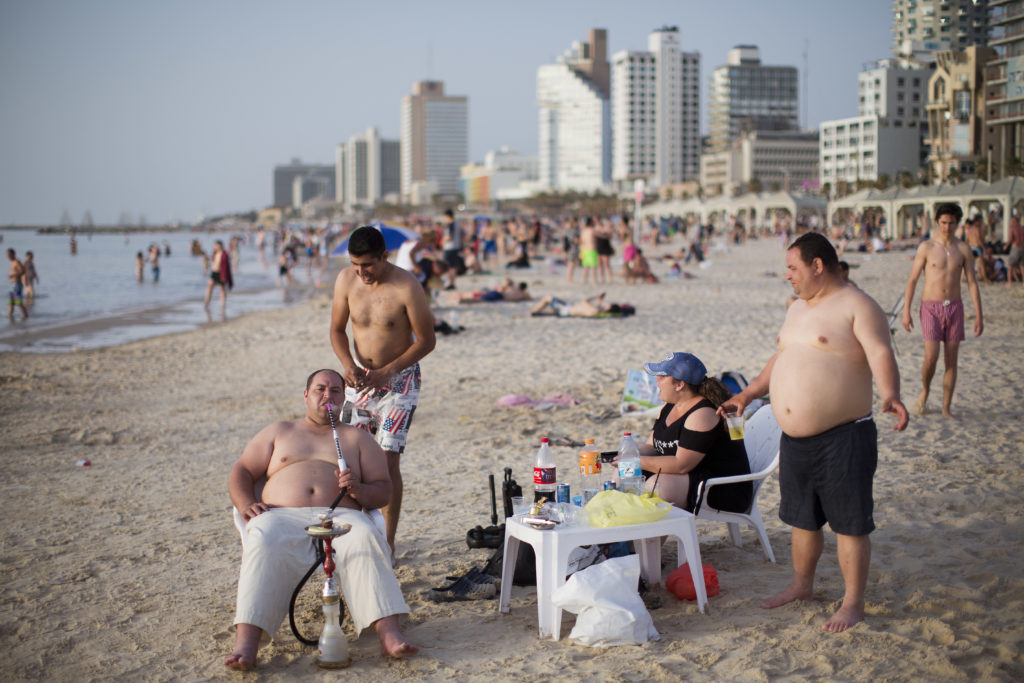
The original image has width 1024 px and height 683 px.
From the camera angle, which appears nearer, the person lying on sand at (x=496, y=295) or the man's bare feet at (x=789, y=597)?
the man's bare feet at (x=789, y=597)

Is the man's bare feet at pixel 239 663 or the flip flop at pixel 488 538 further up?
the flip flop at pixel 488 538

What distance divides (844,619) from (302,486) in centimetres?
242

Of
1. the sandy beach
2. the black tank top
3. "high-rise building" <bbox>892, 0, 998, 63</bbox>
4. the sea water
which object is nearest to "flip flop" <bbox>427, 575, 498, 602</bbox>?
the sandy beach

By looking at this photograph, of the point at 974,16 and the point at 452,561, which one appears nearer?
the point at 452,561

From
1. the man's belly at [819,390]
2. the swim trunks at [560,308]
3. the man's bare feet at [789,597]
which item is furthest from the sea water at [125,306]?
the man's belly at [819,390]

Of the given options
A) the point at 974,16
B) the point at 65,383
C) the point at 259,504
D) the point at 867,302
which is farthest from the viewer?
the point at 65,383

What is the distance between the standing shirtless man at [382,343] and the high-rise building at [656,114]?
18047 centimetres

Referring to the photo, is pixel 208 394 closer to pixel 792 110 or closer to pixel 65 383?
pixel 65 383

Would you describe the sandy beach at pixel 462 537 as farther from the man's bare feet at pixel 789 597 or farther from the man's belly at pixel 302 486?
the man's belly at pixel 302 486

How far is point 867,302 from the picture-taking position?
3557mm

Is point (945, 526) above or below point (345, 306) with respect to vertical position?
below

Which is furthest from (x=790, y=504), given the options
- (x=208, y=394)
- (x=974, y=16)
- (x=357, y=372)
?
(x=208, y=394)

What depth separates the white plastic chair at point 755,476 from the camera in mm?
4414

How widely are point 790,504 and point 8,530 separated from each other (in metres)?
4.62
